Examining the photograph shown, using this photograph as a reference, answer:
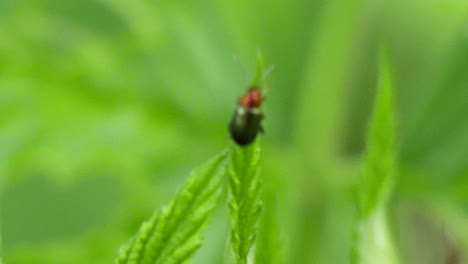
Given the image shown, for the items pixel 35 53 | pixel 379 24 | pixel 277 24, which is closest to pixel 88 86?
pixel 35 53

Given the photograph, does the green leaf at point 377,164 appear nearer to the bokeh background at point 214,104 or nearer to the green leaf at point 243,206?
the green leaf at point 243,206

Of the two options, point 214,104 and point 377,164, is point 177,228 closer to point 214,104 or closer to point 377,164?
point 377,164

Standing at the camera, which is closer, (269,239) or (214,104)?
(269,239)

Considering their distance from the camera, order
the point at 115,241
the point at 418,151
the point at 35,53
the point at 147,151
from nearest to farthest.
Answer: the point at 115,241
the point at 35,53
the point at 147,151
the point at 418,151

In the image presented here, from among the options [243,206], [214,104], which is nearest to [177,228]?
[243,206]

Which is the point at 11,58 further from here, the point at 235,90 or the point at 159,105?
the point at 235,90

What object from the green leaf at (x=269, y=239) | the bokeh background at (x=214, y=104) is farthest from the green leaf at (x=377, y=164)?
the bokeh background at (x=214, y=104)

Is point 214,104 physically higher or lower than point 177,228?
higher
